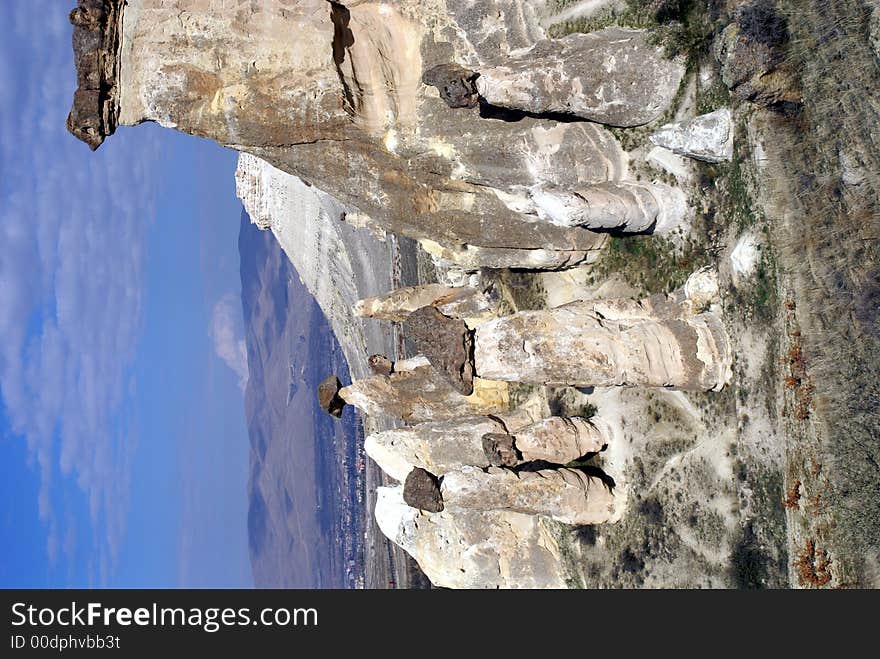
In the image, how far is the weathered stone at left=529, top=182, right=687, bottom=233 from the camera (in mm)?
9383

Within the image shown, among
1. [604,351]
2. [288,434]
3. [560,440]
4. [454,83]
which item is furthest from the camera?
[288,434]

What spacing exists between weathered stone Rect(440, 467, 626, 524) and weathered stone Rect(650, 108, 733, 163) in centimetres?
510

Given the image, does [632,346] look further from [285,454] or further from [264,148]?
[285,454]

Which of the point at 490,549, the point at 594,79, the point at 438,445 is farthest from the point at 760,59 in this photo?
the point at 490,549

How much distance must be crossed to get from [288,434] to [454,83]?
133 m

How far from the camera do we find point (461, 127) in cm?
1111

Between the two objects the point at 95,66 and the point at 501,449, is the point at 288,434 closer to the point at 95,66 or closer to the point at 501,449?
the point at 95,66

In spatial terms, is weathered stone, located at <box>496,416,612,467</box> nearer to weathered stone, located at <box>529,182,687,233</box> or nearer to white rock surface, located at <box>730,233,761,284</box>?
weathered stone, located at <box>529,182,687,233</box>

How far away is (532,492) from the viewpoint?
36.4ft

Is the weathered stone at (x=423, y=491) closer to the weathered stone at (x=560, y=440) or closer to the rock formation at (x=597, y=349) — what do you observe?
the weathered stone at (x=560, y=440)

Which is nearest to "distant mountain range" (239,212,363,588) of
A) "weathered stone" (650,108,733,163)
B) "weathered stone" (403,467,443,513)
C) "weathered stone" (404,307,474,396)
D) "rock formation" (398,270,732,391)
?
"weathered stone" (403,467,443,513)

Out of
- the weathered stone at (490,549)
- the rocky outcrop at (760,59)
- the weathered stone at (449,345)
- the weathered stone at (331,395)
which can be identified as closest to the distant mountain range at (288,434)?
the weathered stone at (331,395)
